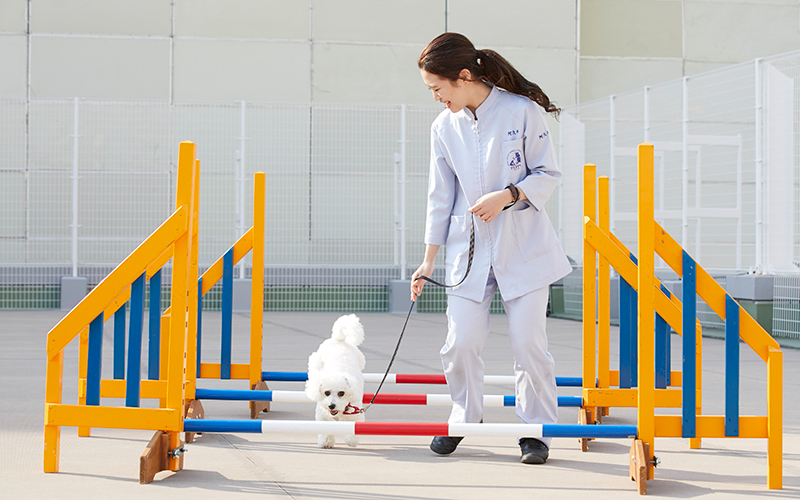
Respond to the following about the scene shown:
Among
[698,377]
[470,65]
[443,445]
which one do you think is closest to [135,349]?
[443,445]

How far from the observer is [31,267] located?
31.5 feet

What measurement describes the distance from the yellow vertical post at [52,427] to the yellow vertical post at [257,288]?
1.21 meters

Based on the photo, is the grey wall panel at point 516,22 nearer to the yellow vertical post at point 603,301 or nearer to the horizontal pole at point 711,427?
the yellow vertical post at point 603,301

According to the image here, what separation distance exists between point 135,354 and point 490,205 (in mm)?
1333

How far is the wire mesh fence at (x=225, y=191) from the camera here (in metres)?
9.68

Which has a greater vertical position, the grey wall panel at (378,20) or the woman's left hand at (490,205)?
the grey wall panel at (378,20)

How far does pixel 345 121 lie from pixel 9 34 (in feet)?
16.4

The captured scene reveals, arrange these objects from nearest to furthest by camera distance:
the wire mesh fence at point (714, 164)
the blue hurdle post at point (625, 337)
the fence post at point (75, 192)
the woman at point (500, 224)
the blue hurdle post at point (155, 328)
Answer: the woman at point (500, 224)
the blue hurdle post at point (155, 328)
the blue hurdle post at point (625, 337)
the wire mesh fence at point (714, 164)
the fence post at point (75, 192)

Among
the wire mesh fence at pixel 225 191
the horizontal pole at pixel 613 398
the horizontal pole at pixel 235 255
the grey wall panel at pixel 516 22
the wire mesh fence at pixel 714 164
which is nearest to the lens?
the horizontal pole at pixel 613 398

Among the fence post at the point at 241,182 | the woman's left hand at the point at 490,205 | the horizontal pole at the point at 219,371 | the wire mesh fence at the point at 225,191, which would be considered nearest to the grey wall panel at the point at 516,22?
the wire mesh fence at the point at 225,191

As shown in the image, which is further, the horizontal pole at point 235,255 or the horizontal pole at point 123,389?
the horizontal pole at point 235,255

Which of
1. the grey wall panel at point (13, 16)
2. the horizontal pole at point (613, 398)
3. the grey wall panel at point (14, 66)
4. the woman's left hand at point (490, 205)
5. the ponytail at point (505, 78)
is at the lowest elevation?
the horizontal pole at point (613, 398)

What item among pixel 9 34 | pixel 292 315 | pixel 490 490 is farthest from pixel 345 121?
pixel 490 490

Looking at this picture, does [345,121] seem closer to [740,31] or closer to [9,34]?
[9,34]
